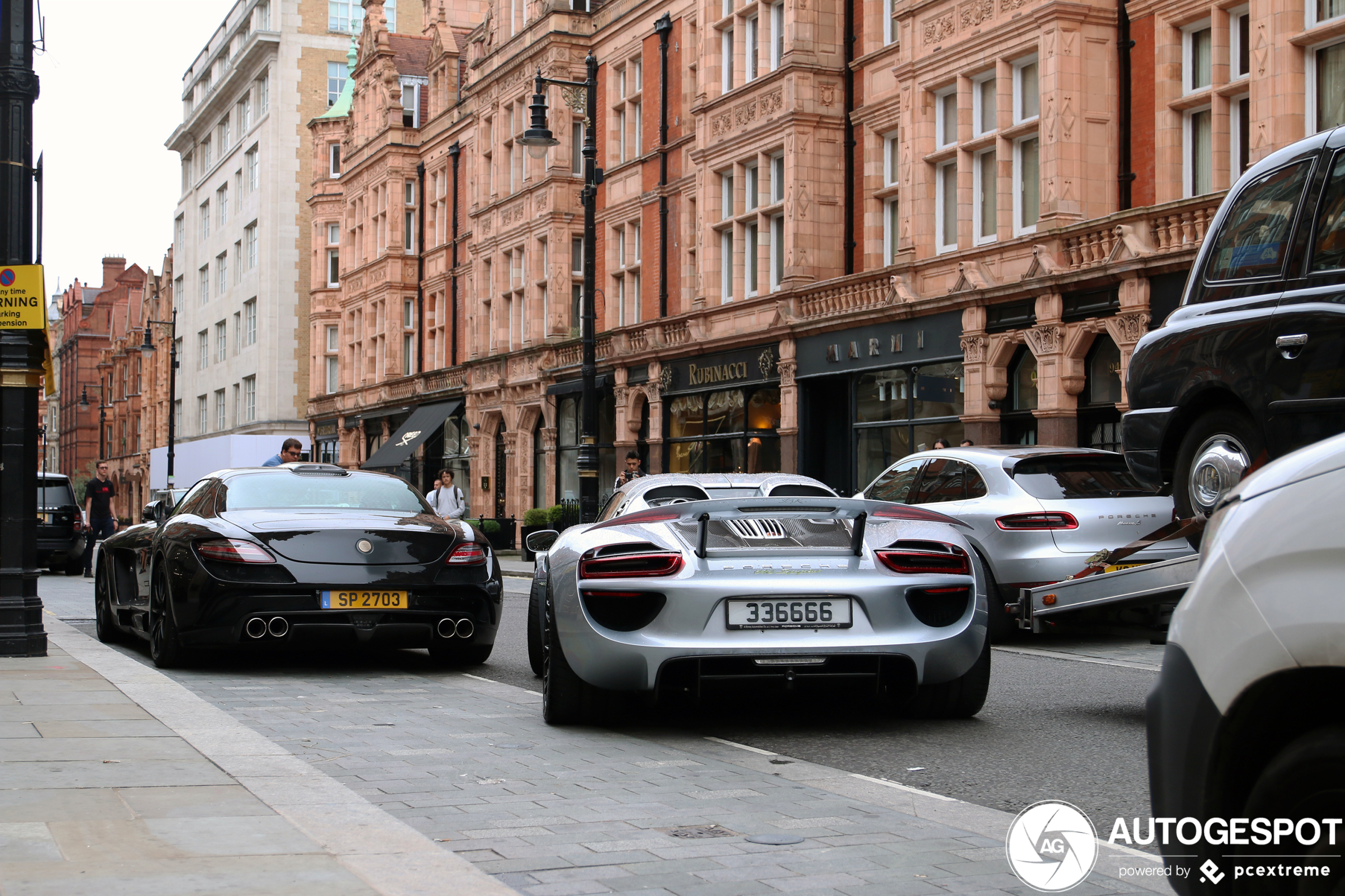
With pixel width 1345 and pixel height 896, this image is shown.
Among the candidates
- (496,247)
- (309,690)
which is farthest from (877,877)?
(496,247)

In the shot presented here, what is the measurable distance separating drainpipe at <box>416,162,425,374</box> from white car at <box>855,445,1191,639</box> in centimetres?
3653

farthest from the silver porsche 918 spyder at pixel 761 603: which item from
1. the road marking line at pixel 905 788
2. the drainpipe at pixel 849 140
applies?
the drainpipe at pixel 849 140

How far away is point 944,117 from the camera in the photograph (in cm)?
2328

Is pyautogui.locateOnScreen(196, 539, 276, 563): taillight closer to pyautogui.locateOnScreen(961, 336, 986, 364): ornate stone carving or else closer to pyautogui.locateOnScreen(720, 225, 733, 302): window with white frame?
pyautogui.locateOnScreen(961, 336, 986, 364): ornate stone carving

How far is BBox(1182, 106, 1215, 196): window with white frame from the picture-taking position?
18.9 metres

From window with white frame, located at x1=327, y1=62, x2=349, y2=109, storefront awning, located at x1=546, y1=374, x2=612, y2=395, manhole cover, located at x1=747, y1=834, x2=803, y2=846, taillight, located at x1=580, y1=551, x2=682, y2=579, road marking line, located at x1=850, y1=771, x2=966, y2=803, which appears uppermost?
window with white frame, located at x1=327, y1=62, x2=349, y2=109

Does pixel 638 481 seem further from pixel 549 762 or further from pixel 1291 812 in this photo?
pixel 1291 812

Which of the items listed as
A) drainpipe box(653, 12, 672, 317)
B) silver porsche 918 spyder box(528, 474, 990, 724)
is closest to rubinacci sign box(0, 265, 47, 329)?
silver porsche 918 spyder box(528, 474, 990, 724)

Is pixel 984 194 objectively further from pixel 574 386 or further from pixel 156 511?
pixel 574 386

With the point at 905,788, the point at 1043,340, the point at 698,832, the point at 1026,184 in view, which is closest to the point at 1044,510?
the point at 905,788

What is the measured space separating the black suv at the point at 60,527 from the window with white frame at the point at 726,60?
45.3 ft

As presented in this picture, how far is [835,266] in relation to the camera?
86.5ft

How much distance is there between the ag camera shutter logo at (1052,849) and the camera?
4.30 metres

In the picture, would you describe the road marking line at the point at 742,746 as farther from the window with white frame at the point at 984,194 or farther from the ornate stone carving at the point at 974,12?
the ornate stone carving at the point at 974,12
